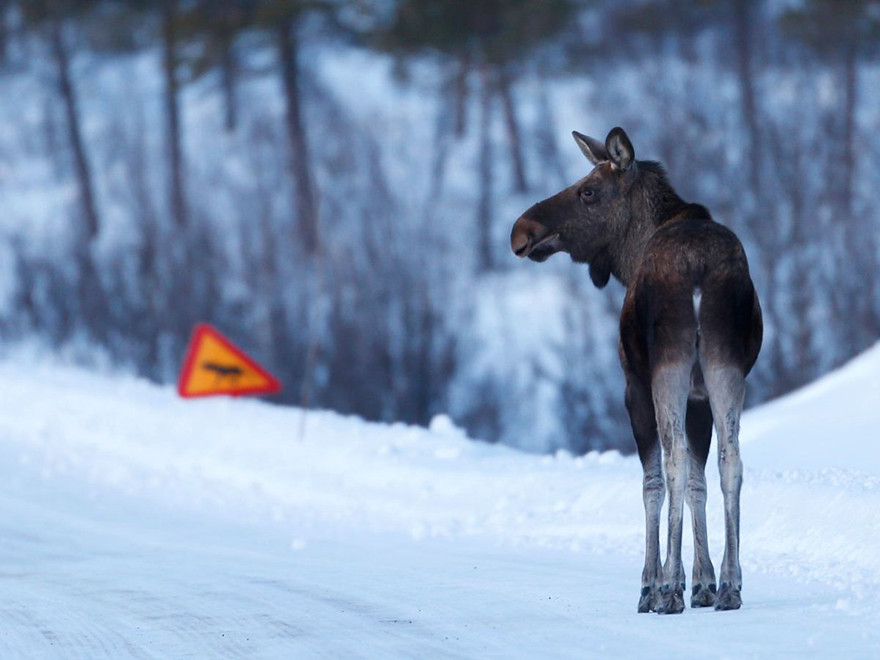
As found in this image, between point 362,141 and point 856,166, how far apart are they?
1216 centimetres

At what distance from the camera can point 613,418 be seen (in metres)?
26.9

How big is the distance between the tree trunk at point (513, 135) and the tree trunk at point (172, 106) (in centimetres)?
821

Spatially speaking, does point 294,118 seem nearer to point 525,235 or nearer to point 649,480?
point 525,235

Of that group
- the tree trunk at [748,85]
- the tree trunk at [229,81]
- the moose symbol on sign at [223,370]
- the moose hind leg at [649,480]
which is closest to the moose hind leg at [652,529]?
the moose hind leg at [649,480]

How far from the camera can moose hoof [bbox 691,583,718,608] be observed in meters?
7.40

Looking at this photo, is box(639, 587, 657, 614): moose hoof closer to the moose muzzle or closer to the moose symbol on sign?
the moose muzzle

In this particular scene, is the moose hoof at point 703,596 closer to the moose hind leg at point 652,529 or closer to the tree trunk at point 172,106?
the moose hind leg at point 652,529

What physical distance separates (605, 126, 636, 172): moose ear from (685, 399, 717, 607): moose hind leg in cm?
124

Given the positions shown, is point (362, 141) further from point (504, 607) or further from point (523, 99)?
point (504, 607)

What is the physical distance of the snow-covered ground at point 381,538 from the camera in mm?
7086

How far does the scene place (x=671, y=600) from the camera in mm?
7262

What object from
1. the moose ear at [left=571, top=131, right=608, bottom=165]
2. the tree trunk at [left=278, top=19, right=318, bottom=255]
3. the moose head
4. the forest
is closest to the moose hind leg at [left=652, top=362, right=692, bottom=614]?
the moose head

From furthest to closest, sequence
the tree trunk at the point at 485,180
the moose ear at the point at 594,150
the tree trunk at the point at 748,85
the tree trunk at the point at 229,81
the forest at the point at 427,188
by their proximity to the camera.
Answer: the tree trunk at the point at 229,81 < the tree trunk at the point at 485,180 < the tree trunk at the point at 748,85 < the forest at the point at 427,188 < the moose ear at the point at 594,150

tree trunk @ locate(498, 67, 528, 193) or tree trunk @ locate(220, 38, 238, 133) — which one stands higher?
tree trunk @ locate(220, 38, 238, 133)
